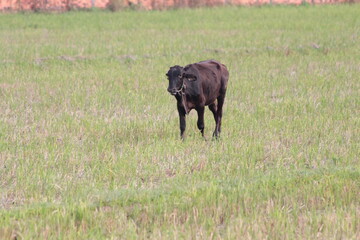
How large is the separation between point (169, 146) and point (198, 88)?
0.76 m

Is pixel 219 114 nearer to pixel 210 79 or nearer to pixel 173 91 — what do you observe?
pixel 210 79

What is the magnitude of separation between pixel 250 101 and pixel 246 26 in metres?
12.2

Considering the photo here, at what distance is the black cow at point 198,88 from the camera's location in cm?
807

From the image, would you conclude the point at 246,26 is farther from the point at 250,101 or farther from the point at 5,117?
the point at 5,117

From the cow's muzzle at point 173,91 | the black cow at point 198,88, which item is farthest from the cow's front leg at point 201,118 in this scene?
the cow's muzzle at point 173,91

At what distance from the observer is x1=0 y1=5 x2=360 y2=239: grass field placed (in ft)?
18.9

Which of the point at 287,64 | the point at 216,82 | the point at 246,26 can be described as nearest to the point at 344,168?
the point at 216,82

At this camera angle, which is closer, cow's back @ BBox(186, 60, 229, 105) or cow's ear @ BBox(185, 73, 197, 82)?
cow's ear @ BBox(185, 73, 197, 82)

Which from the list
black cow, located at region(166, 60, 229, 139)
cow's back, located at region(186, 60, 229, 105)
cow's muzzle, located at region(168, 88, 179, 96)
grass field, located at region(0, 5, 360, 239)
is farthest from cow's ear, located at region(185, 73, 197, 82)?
grass field, located at region(0, 5, 360, 239)

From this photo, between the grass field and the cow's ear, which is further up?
the cow's ear

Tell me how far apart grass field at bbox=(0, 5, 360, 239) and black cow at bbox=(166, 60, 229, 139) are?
0.98ft

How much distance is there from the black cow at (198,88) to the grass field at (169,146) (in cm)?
30

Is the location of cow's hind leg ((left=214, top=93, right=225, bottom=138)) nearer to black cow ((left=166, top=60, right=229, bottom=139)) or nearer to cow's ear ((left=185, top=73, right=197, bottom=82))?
black cow ((left=166, top=60, right=229, bottom=139))

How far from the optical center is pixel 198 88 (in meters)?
8.46
